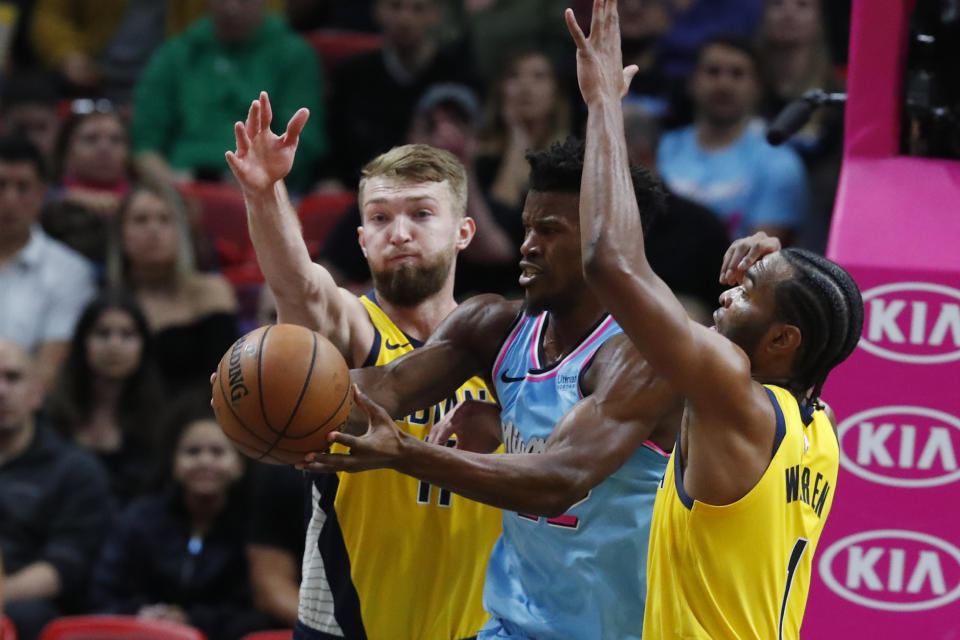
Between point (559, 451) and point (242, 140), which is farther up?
point (242, 140)

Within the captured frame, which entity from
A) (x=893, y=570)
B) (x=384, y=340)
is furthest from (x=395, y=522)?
(x=893, y=570)

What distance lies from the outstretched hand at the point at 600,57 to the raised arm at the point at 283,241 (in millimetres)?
850

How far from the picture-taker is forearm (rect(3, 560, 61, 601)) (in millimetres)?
6652

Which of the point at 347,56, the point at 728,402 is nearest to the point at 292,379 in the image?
the point at 728,402

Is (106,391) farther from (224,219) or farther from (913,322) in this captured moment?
(913,322)

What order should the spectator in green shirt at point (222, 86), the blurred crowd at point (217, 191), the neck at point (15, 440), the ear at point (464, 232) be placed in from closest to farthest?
1. the ear at point (464, 232)
2. the blurred crowd at point (217, 191)
3. the neck at point (15, 440)
4. the spectator in green shirt at point (222, 86)

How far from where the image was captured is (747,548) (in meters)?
3.58

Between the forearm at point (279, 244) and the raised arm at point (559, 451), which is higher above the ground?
the forearm at point (279, 244)

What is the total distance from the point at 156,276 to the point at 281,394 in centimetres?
481

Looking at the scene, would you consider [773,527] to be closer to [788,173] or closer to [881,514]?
[881,514]

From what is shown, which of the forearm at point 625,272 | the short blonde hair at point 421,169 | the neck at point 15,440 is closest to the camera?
the forearm at point 625,272

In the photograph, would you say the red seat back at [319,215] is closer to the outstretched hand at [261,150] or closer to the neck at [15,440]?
the neck at [15,440]

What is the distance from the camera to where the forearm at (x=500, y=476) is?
349 cm

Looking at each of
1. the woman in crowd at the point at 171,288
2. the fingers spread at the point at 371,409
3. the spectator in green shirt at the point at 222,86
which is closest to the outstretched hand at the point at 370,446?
the fingers spread at the point at 371,409
